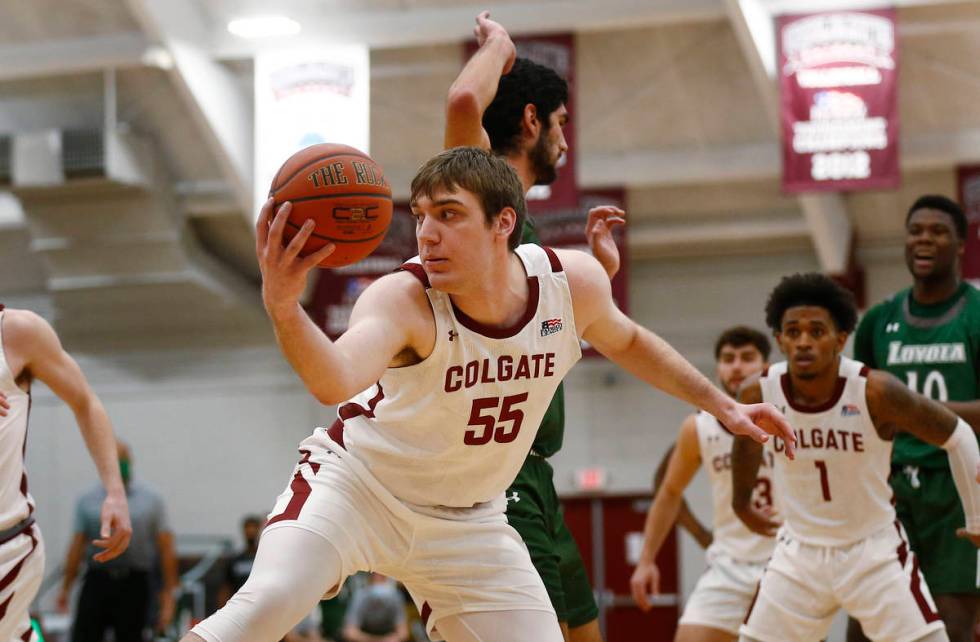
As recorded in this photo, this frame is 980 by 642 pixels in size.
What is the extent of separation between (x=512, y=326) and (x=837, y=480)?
2.24m

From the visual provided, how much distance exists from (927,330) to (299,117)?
677 centimetres

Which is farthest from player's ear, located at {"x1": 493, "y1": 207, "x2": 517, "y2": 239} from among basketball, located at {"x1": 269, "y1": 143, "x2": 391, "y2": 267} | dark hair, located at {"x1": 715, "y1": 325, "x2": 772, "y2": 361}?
dark hair, located at {"x1": 715, "y1": 325, "x2": 772, "y2": 361}

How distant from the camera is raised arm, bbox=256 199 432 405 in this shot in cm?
318

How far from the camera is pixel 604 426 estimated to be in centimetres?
1830

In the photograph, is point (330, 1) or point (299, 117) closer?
point (299, 117)

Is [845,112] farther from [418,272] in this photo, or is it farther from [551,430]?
[418,272]

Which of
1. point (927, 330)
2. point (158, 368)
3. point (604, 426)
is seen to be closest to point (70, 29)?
point (158, 368)

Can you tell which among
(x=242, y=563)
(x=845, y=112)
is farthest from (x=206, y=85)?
(x=845, y=112)

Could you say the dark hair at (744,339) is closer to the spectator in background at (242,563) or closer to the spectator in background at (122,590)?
the spectator in background at (122,590)

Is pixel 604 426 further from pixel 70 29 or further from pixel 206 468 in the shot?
pixel 70 29

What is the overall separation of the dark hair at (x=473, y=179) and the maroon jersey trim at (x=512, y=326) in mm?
244

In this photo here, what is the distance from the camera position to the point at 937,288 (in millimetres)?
6398

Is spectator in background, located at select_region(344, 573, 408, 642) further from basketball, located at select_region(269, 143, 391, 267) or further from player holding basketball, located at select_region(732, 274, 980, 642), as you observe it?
basketball, located at select_region(269, 143, 391, 267)

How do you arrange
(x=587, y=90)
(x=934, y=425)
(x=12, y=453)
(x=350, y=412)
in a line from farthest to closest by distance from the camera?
(x=587, y=90)
(x=934, y=425)
(x=12, y=453)
(x=350, y=412)
